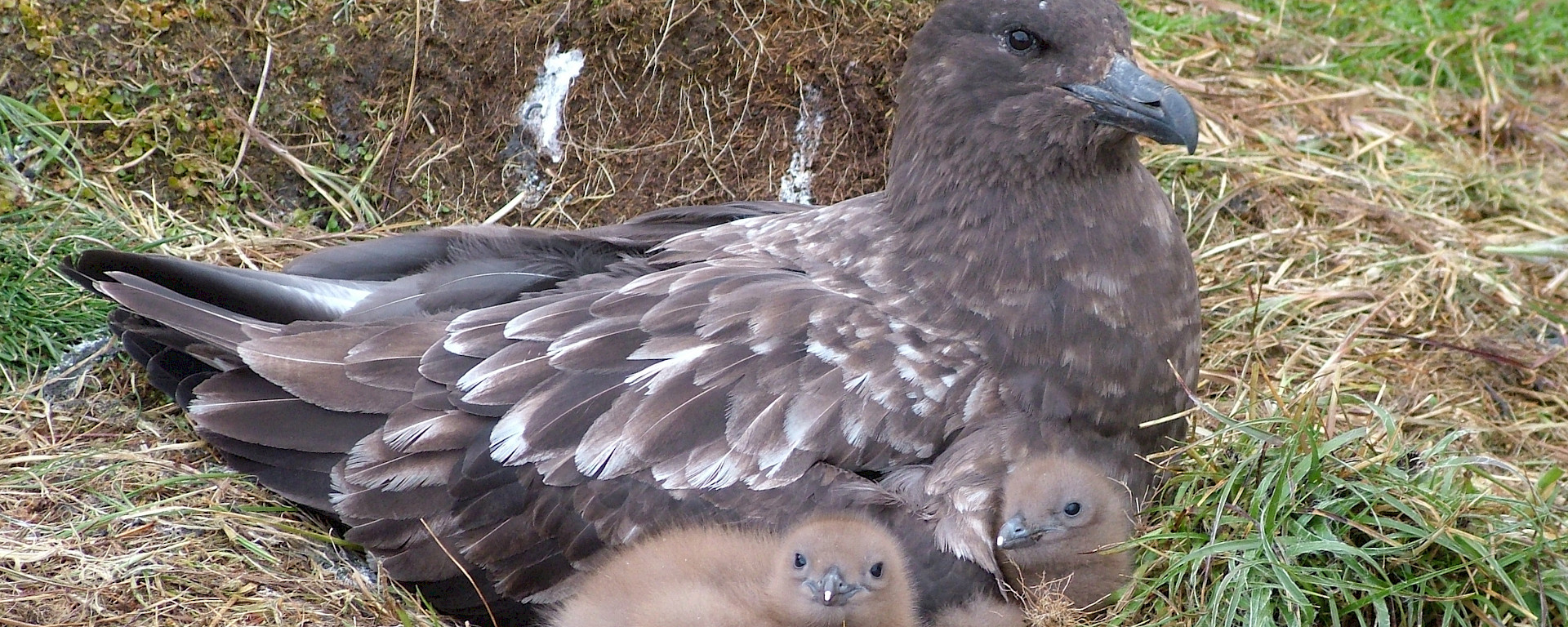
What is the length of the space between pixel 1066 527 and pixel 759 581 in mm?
785

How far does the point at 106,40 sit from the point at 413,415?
2.07 metres

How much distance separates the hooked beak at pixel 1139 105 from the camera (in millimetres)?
3469

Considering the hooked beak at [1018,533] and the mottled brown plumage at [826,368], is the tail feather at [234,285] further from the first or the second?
the hooked beak at [1018,533]

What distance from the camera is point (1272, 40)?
6.61 m

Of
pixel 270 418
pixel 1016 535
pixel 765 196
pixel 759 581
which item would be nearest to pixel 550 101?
pixel 765 196

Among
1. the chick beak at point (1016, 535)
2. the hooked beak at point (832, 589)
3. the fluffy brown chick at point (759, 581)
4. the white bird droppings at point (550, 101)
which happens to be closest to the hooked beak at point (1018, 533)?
the chick beak at point (1016, 535)

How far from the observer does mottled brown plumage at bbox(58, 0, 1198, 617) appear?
11.6 ft

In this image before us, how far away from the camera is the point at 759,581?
340cm

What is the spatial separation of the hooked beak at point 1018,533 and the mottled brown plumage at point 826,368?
0.05 metres

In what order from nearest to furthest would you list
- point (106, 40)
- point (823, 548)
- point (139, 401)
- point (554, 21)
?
point (823, 548)
point (139, 401)
point (106, 40)
point (554, 21)

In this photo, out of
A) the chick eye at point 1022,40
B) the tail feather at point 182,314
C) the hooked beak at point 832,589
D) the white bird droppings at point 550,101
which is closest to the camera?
the hooked beak at point 832,589

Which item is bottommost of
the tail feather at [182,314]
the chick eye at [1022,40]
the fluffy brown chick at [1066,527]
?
the fluffy brown chick at [1066,527]

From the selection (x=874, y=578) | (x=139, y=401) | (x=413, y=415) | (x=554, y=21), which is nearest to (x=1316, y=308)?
(x=874, y=578)

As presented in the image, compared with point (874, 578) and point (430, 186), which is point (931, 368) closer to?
point (874, 578)
